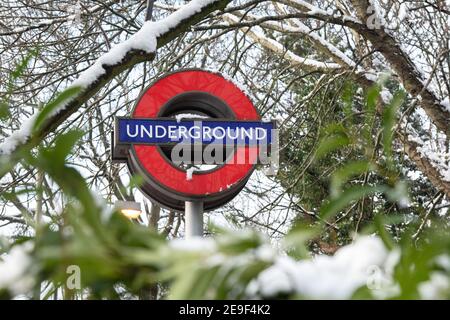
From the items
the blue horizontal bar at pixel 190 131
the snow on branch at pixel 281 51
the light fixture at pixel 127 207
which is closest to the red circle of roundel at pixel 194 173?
the blue horizontal bar at pixel 190 131

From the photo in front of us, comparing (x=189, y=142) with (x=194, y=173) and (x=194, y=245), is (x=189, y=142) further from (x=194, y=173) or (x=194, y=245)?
(x=194, y=245)

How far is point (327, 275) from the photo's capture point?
443 mm

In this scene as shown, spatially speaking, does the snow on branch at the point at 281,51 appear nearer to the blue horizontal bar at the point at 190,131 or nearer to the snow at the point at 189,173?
the blue horizontal bar at the point at 190,131

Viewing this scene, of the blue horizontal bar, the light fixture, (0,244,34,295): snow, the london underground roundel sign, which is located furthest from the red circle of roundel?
(0,244,34,295): snow

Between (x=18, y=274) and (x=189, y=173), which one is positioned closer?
(x=18, y=274)

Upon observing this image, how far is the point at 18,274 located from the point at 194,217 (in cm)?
665

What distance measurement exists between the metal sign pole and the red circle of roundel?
10 cm

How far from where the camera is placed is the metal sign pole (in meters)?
6.80

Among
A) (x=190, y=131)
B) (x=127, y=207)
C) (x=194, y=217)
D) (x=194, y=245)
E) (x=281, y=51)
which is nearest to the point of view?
(x=194, y=245)

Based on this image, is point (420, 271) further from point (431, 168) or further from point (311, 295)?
point (431, 168)

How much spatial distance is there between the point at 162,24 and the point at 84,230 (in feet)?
14.4

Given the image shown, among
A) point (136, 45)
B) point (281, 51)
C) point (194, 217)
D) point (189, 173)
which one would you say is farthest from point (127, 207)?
point (281, 51)

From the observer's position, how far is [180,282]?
38cm
